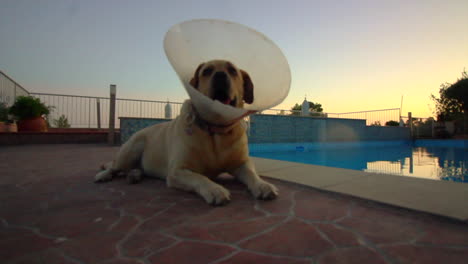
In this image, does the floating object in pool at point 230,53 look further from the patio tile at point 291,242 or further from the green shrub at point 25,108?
the green shrub at point 25,108

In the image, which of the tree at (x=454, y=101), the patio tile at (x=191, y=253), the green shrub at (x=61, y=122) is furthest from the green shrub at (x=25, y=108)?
the tree at (x=454, y=101)

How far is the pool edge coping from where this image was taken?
123 centimetres

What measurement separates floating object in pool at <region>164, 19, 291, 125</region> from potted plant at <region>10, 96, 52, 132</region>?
821cm

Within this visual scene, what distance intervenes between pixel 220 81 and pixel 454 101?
2323cm

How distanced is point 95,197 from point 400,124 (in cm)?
1868

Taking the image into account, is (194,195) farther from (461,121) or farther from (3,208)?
(461,121)

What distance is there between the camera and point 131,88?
30.3 ft

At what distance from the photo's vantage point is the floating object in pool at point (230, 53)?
1.62m

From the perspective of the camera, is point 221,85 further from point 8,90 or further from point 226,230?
point 8,90

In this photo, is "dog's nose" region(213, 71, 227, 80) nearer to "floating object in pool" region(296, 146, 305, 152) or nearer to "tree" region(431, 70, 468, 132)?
"floating object in pool" region(296, 146, 305, 152)

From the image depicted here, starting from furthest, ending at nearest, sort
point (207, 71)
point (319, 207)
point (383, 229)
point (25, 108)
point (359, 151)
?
point (359, 151) < point (25, 108) < point (207, 71) < point (319, 207) < point (383, 229)

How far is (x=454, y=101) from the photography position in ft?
57.2

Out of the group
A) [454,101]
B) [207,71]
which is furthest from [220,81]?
[454,101]

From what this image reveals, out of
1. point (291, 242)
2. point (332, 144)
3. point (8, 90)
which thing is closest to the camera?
point (291, 242)
